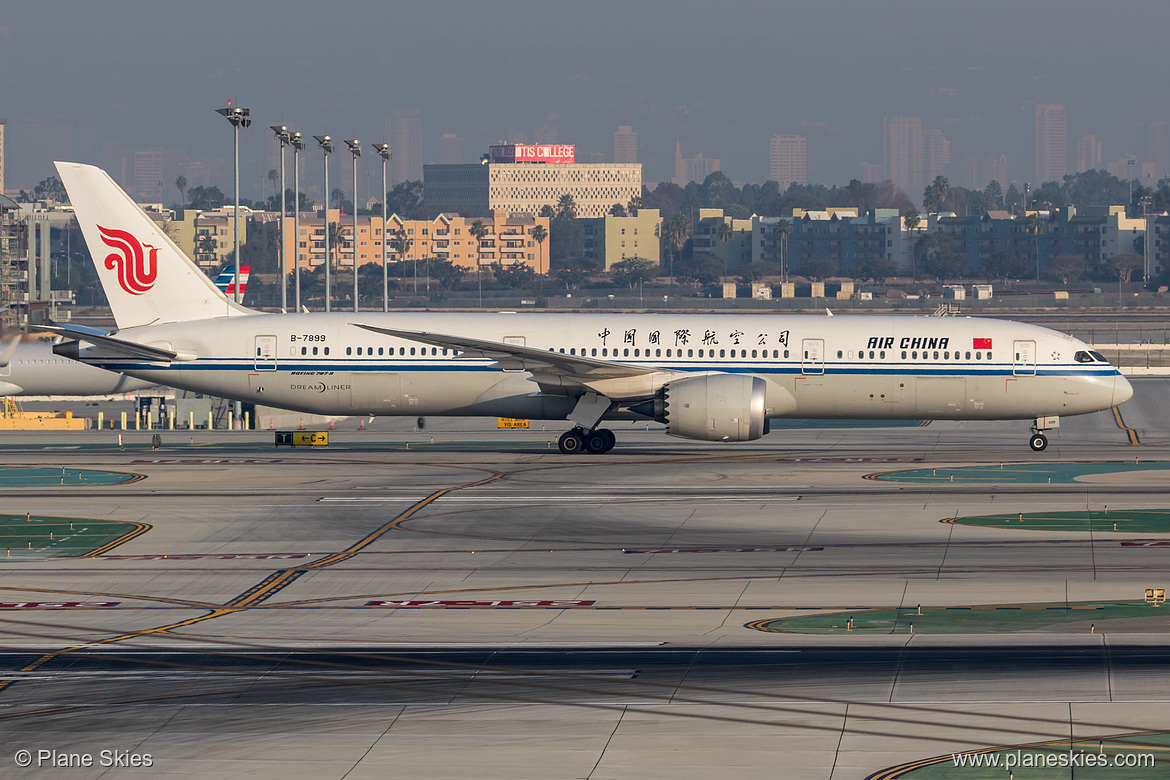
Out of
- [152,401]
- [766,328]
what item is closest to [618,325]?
[766,328]

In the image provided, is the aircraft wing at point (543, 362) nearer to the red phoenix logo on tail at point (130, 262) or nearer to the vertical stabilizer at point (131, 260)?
the vertical stabilizer at point (131, 260)

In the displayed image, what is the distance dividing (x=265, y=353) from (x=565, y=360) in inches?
427

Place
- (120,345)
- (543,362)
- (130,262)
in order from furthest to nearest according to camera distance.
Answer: (130,262) → (120,345) → (543,362)

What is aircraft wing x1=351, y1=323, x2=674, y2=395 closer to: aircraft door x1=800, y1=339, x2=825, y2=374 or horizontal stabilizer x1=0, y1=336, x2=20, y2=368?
aircraft door x1=800, y1=339, x2=825, y2=374

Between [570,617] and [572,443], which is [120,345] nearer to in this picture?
[572,443]

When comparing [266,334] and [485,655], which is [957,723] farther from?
[266,334]

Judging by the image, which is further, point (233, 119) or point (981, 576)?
point (233, 119)

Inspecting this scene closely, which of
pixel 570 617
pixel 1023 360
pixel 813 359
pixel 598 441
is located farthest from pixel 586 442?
pixel 570 617

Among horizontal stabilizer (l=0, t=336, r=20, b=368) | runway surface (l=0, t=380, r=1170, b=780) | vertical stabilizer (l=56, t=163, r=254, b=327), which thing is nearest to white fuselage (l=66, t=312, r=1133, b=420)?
vertical stabilizer (l=56, t=163, r=254, b=327)

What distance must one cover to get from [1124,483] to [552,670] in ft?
85.2

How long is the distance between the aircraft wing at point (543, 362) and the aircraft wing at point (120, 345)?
22.6ft

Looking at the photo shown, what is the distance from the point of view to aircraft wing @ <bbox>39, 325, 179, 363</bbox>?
Answer: 154 feet

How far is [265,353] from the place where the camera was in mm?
48375

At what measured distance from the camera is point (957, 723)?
1792cm
